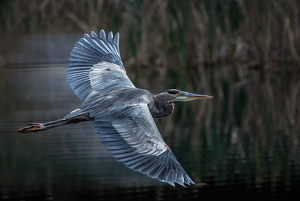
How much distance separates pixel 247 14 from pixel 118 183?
734 centimetres

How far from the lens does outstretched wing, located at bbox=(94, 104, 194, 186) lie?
395 centimetres

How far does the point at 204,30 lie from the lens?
12547mm

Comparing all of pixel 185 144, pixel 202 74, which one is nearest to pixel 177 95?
pixel 185 144

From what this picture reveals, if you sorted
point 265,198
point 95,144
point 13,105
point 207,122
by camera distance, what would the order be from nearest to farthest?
1. point 265,198
2. point 95,144
3. point 207,122
4. point 13,105

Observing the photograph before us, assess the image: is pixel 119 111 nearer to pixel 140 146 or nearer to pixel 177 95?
pixel 140 146

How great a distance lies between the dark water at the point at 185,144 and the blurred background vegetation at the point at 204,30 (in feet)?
1.47

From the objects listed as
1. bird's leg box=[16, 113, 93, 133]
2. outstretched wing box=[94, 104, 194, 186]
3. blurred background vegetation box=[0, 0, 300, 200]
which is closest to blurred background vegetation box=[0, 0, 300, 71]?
blurred background vegetation box=[0, 0, 300, 200]

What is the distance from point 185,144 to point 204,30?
5707 mm

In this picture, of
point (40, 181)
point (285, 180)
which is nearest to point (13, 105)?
point (40, 181)

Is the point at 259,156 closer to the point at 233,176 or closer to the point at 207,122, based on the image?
the point at 233,176

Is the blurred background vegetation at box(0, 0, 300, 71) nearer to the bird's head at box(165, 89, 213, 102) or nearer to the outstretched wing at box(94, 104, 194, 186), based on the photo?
the bird's head at box(165, 89, 213, 102)

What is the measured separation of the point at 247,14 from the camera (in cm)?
1208

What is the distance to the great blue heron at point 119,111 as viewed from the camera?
402 centimetres

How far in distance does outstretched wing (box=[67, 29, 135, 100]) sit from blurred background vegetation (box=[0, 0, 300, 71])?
619cm
